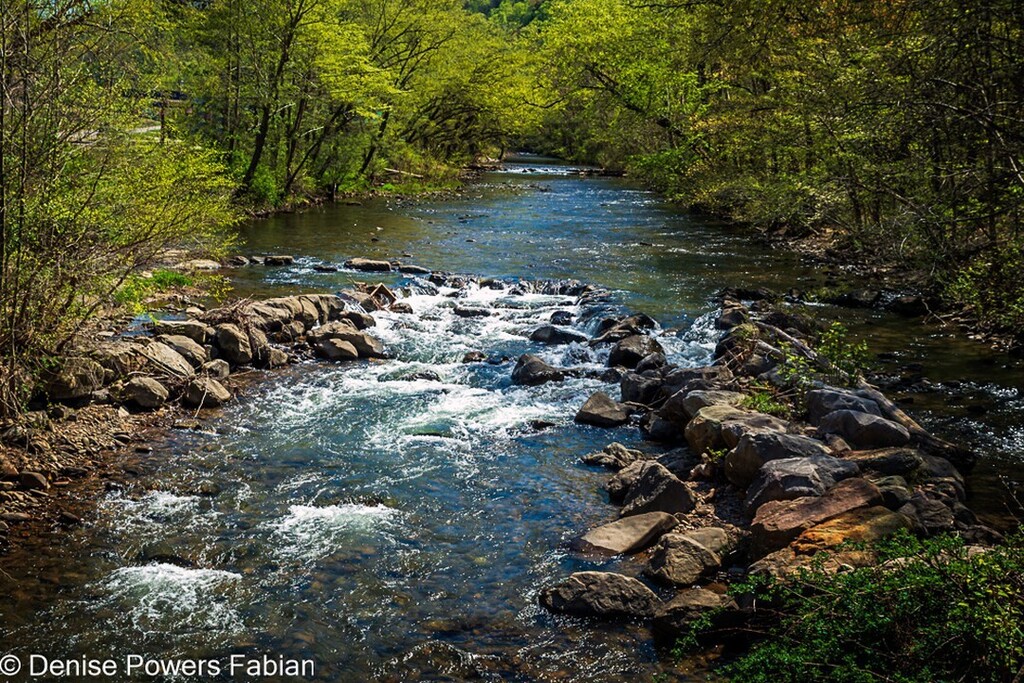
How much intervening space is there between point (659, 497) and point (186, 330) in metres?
8.48

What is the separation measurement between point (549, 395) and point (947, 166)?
6.42 m

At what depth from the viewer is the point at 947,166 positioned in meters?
8.08

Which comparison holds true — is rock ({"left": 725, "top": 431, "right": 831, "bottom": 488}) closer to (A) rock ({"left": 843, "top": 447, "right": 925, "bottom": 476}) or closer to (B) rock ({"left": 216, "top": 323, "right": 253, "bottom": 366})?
(A) rock ({"left": 843, "top": 447, "right": 925, "bottom": 476})

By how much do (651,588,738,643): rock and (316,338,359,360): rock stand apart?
8.88 m

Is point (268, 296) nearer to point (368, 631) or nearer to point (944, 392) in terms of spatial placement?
point (368, 631)

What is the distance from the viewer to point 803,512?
723cm

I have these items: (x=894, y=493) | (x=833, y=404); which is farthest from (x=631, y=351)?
(x=894, y=493)

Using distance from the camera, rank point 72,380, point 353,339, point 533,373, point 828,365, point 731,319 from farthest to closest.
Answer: point 731,319 < point 353,339 < point 533,373 < point 828,365 < point 72,380

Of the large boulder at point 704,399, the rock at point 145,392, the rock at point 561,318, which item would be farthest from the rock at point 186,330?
the large boulder at point 704,399

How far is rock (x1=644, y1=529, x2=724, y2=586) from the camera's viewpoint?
7.11 metres

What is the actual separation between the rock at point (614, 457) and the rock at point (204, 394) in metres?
5.43

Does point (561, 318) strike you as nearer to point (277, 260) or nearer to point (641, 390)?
point (641, 390)

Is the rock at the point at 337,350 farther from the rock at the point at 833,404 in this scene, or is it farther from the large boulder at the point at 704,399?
the rock at the point at 833,404

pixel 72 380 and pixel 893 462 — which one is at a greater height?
pixel 72 380
